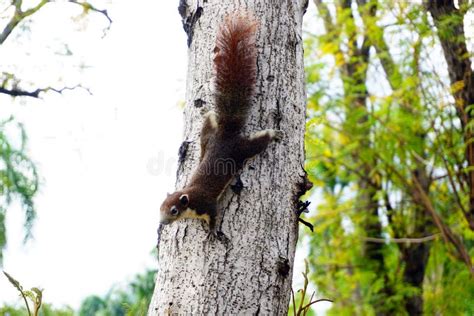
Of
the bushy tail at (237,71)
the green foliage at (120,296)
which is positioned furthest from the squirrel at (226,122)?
the green foliage at (120,296)

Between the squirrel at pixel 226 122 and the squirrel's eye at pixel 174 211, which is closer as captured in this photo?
the squirrel at pixel 226 122

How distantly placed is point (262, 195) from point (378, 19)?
4857 millimetres

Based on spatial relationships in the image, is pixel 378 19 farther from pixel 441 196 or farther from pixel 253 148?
pixel 253 148

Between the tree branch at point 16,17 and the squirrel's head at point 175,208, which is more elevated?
the tree branch at point 16,17

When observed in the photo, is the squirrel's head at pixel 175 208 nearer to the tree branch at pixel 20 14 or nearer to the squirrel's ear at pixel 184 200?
the squirrel's ear at pixel 184 200

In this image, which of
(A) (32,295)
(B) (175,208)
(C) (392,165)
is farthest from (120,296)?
(A) (32,295)

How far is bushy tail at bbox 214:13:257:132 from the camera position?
2.12 meters

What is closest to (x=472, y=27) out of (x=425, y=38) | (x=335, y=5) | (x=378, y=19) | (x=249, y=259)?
(x=425, y=38)

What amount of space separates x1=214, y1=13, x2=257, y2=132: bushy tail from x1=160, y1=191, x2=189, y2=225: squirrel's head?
0.29m

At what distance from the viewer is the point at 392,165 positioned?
6.84 meters

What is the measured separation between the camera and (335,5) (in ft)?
24.1

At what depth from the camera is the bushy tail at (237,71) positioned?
2123mm

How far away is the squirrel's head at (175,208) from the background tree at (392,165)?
3510mm

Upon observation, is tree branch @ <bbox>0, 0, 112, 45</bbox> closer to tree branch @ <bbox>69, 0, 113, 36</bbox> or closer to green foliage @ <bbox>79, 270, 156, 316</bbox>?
tree branch @ <bbox>69, 0, 113, 36</bbox>
